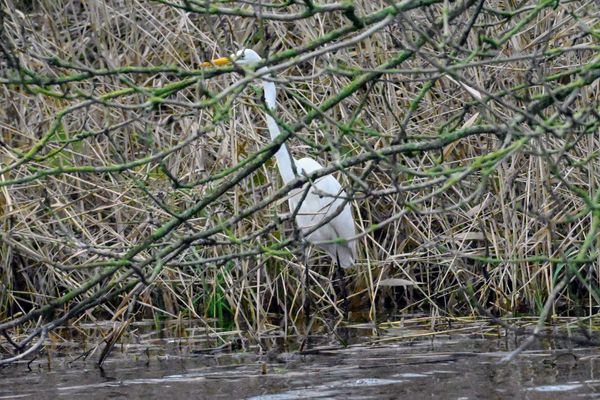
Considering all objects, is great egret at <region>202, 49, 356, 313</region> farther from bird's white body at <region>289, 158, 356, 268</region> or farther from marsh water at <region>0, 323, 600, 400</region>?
marsh water at <region>0, 323, 600, 400</region>

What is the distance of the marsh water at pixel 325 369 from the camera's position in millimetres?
4176

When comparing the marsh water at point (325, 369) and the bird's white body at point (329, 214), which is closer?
the marsh water at point (325, 369)

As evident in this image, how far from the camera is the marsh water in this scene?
4176 mm

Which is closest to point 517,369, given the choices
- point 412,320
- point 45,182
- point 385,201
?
point 412,320

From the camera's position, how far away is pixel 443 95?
20.8 feet

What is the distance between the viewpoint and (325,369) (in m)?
4.79

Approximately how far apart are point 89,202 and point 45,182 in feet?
1.72

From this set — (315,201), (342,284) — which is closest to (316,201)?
(315,201)

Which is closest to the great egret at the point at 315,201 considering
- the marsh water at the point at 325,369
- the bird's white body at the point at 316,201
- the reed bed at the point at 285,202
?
the bird's white body at the point at 316,201

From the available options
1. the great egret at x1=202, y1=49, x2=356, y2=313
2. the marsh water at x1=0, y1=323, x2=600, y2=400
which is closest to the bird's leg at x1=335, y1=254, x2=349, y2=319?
the great egret at x1=202, y1=49, x2=356, y2=313

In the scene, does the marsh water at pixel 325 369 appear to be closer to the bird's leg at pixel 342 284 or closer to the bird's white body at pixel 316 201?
the bird's leg at pixel 342 284

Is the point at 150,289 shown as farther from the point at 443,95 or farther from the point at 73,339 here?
the point at 443,95

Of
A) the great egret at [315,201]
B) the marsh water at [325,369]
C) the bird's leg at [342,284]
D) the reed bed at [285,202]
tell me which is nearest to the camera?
the marsh water at [325,369]

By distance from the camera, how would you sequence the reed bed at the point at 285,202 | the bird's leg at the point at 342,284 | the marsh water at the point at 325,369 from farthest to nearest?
the bird's leg at the point at 342,284 < the reed bed at the point at 285,202 < the marsh water at the point at 325,369
